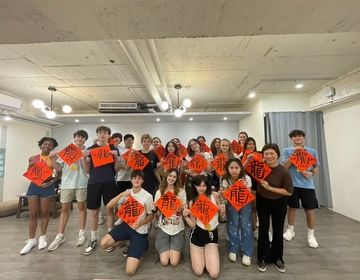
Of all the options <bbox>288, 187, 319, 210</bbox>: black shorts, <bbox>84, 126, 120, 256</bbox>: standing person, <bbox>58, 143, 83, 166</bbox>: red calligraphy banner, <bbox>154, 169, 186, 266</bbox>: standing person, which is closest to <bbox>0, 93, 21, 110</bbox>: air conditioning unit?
<bbox>58, 143, 83, 166</bbox>: red calligraphy banner

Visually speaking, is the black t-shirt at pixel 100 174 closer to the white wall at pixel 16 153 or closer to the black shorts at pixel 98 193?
the black shorts at pixel 98 193

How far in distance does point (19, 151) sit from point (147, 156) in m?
4.22

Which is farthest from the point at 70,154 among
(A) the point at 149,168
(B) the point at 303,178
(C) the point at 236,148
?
(B) the point at 303,178

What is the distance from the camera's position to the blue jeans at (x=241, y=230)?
216 cm

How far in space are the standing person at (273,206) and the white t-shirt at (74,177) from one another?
215cm

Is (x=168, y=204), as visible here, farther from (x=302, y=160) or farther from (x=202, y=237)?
(x=302, y=160)

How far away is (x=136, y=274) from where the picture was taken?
1.99 metres

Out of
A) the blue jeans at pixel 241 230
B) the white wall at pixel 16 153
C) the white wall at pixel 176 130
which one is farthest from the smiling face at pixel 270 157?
the white wall at pixel 16 153

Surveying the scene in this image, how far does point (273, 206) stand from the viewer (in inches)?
77.9

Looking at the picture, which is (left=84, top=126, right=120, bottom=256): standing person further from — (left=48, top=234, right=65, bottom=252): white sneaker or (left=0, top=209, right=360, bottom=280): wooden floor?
(left=48, top=234, right=65, bottom=252): white sneaker

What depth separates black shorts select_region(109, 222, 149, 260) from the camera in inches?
81.7

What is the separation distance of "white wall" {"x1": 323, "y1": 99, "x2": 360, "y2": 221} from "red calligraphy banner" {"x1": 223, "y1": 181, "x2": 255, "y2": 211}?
9.40 feet

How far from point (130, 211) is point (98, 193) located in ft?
1.93

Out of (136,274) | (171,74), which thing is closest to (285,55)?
(171,74)
